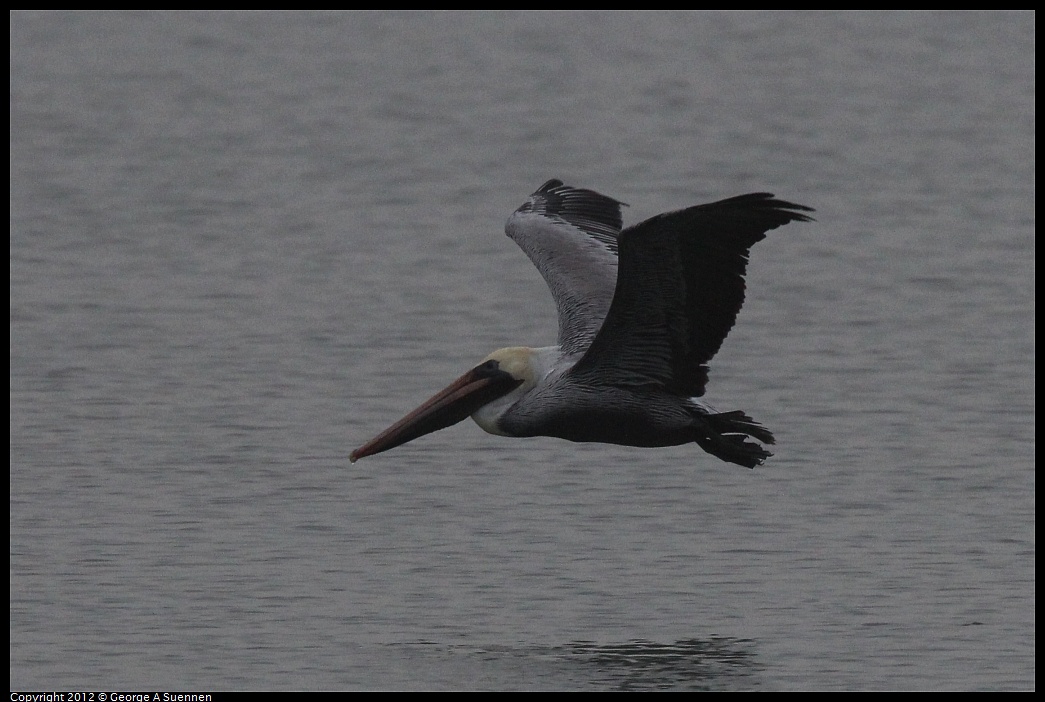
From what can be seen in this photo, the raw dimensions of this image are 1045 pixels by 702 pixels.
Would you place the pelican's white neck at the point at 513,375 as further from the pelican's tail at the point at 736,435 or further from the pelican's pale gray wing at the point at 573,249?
the pelican's tail at the point at 736,435

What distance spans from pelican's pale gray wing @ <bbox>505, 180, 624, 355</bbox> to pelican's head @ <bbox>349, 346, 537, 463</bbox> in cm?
42

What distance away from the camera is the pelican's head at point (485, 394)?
12.1 meters

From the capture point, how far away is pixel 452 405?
12.1 meters

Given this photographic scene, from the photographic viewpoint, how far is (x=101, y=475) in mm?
13969

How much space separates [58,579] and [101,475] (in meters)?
2.00

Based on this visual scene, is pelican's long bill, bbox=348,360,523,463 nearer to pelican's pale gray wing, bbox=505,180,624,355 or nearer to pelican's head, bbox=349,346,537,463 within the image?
pelican's head, bbox=349,346,537,463

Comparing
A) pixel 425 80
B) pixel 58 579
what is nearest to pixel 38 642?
pixel 58 579

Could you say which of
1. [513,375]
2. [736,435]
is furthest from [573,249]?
[736,435]

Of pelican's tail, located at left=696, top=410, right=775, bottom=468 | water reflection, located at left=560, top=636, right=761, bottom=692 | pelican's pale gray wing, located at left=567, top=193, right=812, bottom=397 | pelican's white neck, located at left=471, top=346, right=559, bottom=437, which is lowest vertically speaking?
water reflection, located at left=560, top=636, right=761, bottom=692

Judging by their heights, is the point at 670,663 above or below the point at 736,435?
below

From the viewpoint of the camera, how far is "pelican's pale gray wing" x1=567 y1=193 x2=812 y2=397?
34.8 feet

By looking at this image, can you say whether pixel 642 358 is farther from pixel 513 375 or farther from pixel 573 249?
pixel 573 249

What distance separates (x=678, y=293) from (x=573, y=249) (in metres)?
2.36

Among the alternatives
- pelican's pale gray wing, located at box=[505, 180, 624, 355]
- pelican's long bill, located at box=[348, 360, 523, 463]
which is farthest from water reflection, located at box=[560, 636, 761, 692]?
pelican's pale gray wing, located at box=[505, 180, 624, 355]
